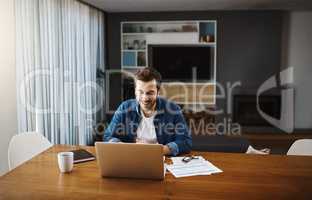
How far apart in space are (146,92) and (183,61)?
3.70 meters

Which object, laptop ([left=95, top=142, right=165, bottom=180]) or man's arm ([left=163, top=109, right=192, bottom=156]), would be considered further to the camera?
man's arm ([left=163, top=109, right=192, bottom=156])

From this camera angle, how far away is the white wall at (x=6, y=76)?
290 cm

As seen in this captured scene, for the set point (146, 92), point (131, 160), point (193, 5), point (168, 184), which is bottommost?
point (168, 184)

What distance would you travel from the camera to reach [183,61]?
577 centimetres

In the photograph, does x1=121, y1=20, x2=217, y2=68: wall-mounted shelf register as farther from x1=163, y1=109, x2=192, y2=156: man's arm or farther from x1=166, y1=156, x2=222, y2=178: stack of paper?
x1=166, y1=156, x2=222, y2=178: stack of paper

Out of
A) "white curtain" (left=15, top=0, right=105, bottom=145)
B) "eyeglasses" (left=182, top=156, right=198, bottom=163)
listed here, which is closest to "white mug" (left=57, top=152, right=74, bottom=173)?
"eyeglasses" (left=182, top=156, right=198, bottom=163)

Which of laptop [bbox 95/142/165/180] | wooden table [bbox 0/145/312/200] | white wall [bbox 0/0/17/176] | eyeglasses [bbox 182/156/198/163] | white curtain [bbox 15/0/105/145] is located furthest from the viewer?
white curtain [bbox 15/0/105/145]

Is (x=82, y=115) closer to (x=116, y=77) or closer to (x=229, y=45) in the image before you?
(x=116, y=77)

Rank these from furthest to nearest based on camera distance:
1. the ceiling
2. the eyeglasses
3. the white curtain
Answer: the ceiling → the white curtain → the eyeglasses

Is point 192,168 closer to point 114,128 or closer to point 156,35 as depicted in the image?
point 114,128

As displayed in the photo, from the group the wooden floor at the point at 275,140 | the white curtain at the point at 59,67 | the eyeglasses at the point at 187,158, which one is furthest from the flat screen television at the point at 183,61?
the eyeglasses at the point at 187,158

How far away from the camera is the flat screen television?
5.71 m

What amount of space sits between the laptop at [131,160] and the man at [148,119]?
1.69 feet

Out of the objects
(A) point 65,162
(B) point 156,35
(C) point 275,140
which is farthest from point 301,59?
(A) point 65,162
